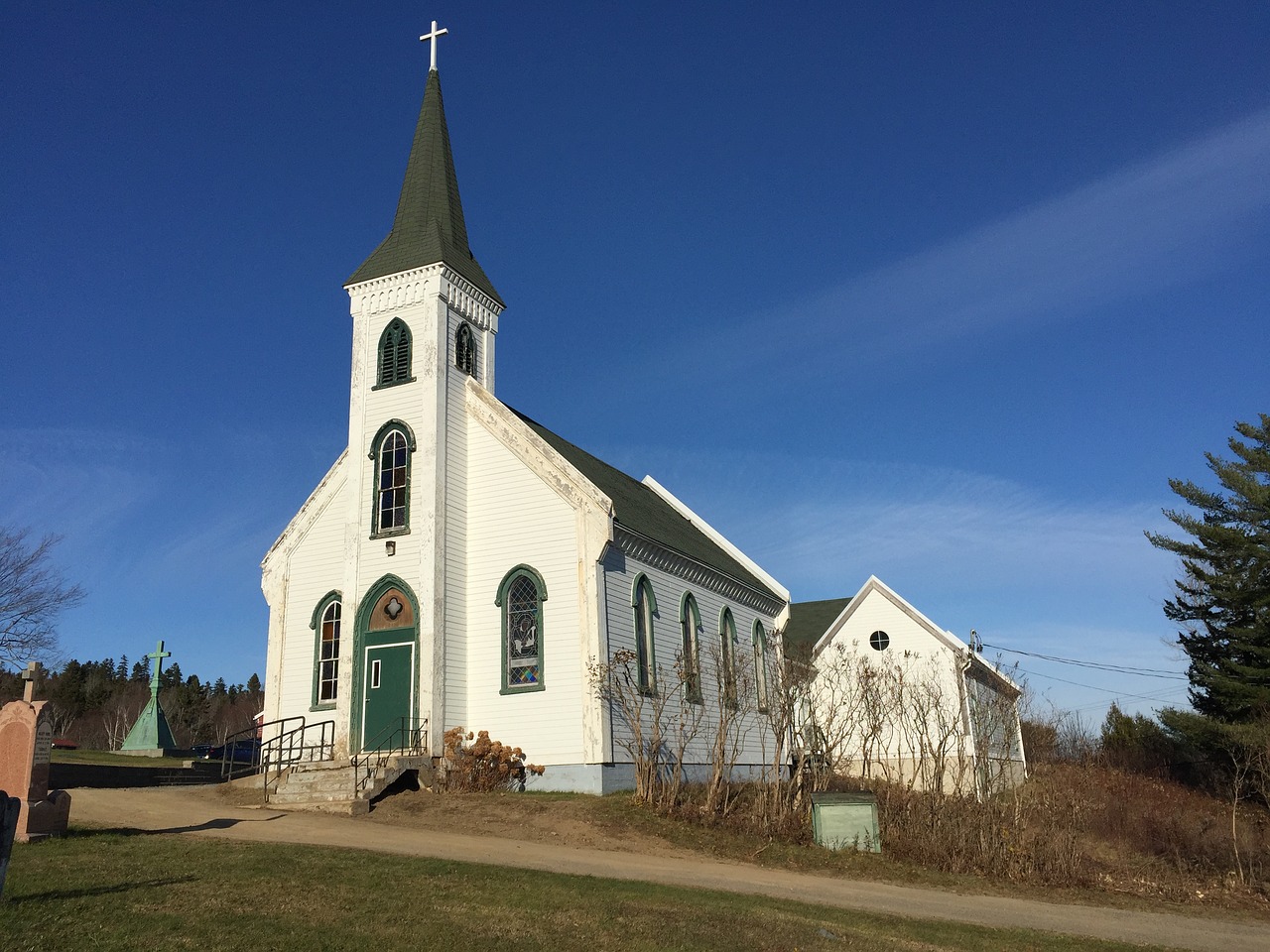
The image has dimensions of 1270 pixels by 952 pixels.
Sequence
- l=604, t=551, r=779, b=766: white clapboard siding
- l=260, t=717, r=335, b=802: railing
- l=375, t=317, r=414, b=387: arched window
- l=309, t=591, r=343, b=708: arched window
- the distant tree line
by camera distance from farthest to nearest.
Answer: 1. the distant tree line
2. l=375, t=317, r=414, b=387: arched window
3. l=309, t=591, r=343, b=708: arched window
4. l=604, t=551, r=779, b=766: white clapboard siding
5. l=260, t=717, r=335, b=802: railing

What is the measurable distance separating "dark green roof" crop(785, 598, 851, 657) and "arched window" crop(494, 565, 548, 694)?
1869cm

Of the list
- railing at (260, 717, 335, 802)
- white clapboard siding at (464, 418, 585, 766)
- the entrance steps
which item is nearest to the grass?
the entrance steps

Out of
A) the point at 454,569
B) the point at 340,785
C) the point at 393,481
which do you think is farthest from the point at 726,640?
the point at 340,785

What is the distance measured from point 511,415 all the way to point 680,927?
15104 millimetres

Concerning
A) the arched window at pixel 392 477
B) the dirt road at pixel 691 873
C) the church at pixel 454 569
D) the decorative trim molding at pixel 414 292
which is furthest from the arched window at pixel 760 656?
the dirt road at pixel 691 873

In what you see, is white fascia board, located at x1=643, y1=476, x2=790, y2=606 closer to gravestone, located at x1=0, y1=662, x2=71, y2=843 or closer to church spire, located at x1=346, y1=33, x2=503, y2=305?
church spire, located at x1=346, y1=33, x2=503, y2=305

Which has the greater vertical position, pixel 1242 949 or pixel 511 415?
pixel 511 415

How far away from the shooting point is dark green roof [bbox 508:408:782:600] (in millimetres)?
25719

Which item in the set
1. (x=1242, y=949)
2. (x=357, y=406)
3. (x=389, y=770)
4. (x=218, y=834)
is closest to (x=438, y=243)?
(x=357, y=406)

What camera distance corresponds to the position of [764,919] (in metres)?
11.5

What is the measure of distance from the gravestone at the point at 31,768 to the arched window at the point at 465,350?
13.6 metres

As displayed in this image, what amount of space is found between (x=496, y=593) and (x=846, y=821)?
31.0ft

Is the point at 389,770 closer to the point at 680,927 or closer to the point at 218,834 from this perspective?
the point at 218,834

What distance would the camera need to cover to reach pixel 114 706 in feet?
330
